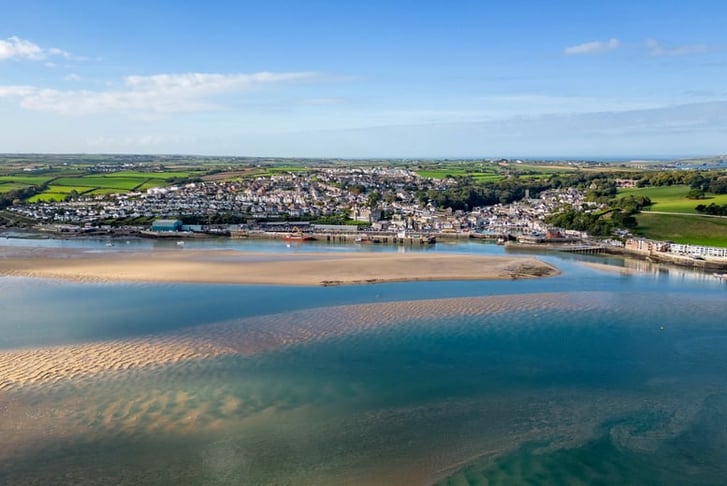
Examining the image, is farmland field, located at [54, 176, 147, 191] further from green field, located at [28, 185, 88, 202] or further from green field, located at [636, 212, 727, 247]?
green field, located at [636, 212, 727, 247]

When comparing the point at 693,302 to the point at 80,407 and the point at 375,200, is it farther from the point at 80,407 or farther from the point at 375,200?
the point at 375,200

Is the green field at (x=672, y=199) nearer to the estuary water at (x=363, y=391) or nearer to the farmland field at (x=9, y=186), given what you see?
the estuary water at (x=363, y=391)

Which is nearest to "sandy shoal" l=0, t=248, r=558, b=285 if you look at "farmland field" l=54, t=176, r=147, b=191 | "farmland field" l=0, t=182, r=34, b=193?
"farmland field" l=0, t=182, r=34, b=193

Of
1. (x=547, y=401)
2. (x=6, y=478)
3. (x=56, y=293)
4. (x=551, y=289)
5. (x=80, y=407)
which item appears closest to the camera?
(x=6, y=478)

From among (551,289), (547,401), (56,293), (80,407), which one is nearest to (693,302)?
(551,289)

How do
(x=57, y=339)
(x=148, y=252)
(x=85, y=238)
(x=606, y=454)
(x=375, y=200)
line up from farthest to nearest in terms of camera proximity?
1. (x=375, y=200)
2. (x=85, y=238)
3. (x=148, y=252)
4. (x=57, y=339)
5. (x=606, y=454)

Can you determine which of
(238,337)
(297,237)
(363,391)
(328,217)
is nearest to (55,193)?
(328,217)
